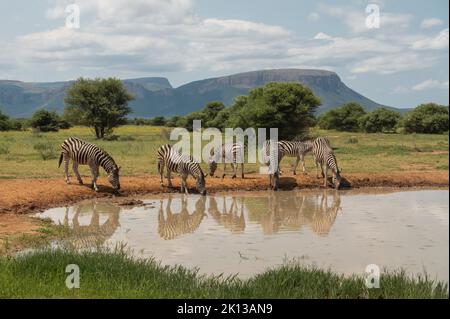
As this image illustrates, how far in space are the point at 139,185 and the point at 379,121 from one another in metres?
49.6

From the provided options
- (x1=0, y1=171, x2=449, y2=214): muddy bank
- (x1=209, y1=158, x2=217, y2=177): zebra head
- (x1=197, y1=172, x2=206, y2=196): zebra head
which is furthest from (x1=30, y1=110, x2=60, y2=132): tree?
(x1=197, y1=172, x2=206, y2=196): zebra head

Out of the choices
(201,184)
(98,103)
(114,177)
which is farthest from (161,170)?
(98,103)

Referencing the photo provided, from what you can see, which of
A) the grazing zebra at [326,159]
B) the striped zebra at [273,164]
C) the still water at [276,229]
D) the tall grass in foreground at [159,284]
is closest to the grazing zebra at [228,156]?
the striped zebra at [273,164]

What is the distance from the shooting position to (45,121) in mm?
61031

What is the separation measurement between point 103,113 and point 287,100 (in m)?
20.5

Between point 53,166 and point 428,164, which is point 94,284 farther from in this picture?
point 428,164

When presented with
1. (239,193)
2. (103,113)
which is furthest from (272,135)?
(103,113)

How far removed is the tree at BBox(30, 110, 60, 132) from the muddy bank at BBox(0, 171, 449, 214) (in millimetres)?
43825

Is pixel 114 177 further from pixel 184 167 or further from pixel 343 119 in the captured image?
pixel 343 119

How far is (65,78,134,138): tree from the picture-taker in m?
46.9

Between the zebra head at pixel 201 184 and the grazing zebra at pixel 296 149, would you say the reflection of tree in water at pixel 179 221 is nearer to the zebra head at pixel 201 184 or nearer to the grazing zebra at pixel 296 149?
the zebra head at pixel 201 184

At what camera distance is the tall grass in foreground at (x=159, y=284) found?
6.39m
